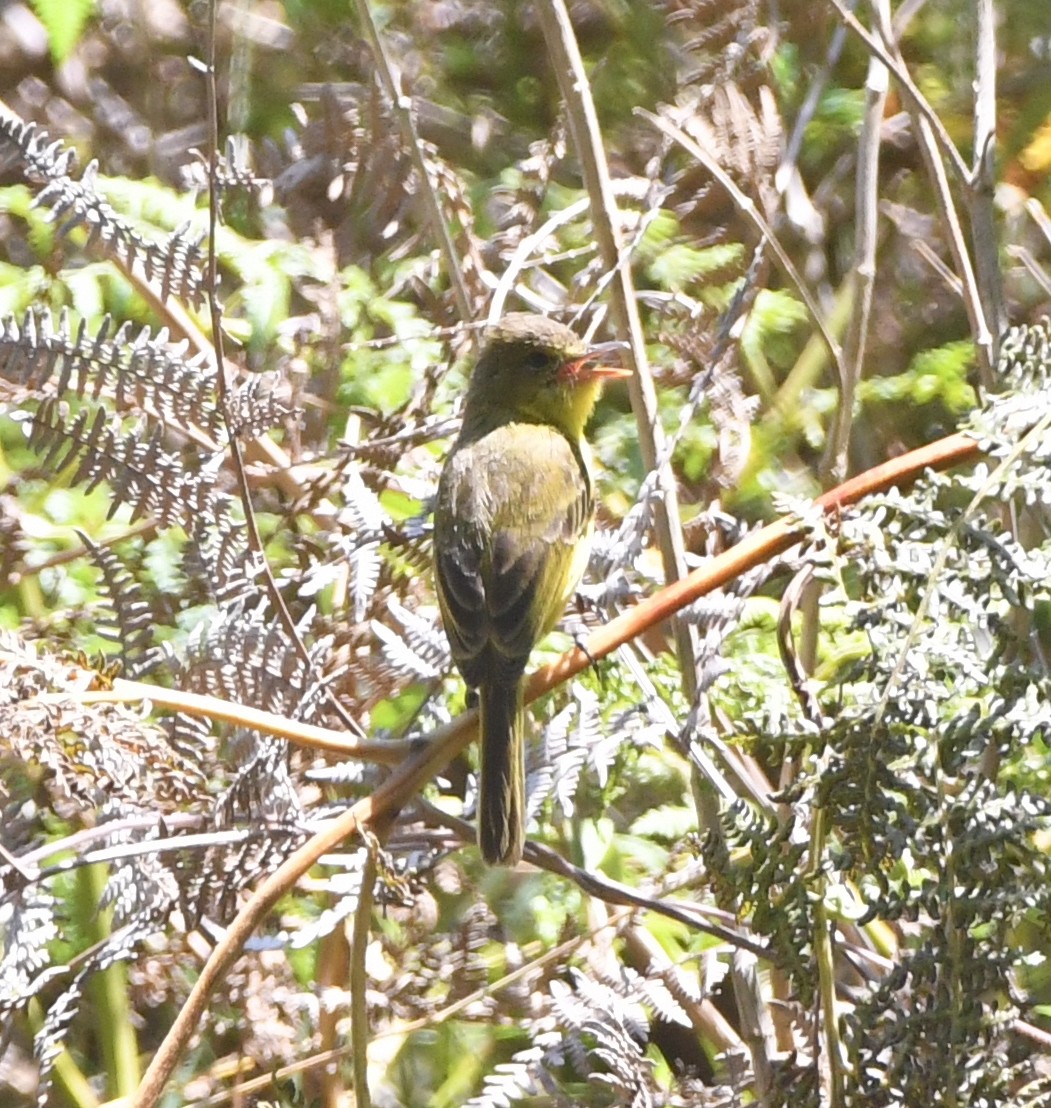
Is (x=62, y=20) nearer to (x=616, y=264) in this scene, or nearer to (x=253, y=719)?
(x=616, y=264)

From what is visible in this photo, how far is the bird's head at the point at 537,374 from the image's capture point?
3314 mm

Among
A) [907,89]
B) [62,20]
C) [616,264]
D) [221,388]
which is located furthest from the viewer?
[62,20]

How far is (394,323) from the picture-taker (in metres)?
3.85

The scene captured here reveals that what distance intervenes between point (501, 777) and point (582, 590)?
0.38 m

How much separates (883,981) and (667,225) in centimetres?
273

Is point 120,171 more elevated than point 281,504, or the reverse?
point 120,171

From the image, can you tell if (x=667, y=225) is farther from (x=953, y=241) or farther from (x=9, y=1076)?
(x=9, y=1076)

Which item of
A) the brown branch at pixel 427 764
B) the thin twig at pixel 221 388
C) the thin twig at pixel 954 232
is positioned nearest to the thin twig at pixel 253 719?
the brown branch at pixel 427 764

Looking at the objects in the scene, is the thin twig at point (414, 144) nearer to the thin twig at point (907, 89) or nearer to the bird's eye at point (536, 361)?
the bird's eye at point (536, 361)

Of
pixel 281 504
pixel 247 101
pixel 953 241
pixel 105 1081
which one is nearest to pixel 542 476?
pixel 281 504

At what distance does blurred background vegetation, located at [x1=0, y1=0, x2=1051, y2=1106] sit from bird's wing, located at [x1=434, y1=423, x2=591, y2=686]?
0.09 meters

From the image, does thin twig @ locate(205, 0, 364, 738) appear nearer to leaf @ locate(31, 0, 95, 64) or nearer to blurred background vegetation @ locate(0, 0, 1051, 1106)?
blurred background vegetation @ locate(0, 0, 1051, 1106)

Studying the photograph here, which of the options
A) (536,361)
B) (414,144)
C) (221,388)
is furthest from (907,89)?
(221,388)

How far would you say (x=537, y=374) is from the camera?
3.47 meters
